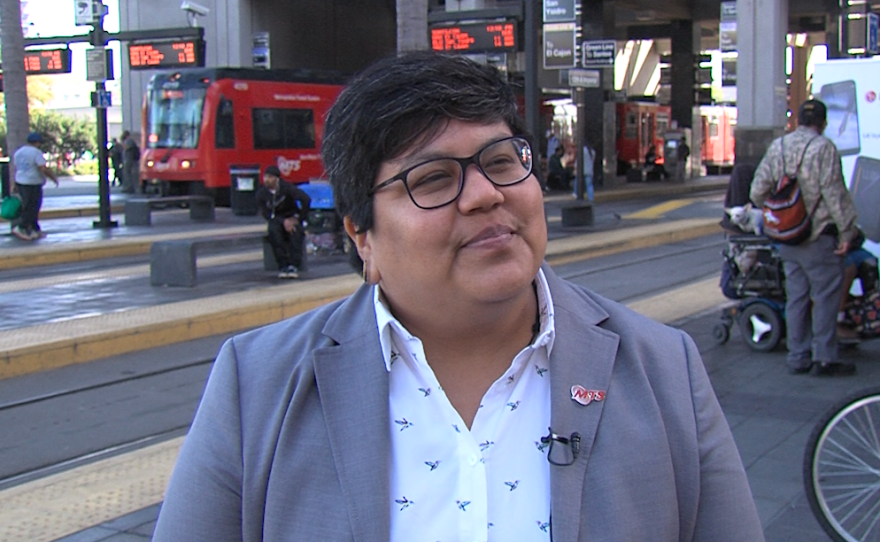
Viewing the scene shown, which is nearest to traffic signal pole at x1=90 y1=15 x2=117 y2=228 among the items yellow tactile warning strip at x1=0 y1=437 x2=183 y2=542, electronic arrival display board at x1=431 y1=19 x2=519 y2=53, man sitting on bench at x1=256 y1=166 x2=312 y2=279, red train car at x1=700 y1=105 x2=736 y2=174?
electronic arrival display board at x1=431 y1=19 x2=519 y2=53

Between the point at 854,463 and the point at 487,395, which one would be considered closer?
the point at 487,395

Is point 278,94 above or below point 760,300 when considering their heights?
above

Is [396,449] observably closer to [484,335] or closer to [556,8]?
[484,335]

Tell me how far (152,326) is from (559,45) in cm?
1092

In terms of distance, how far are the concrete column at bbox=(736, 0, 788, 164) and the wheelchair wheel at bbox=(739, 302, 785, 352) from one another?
18189 millimetres

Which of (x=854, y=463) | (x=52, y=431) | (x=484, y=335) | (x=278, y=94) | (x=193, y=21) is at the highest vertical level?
(x=193, y=21)

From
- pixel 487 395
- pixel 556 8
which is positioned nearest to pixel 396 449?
pixel 487 395

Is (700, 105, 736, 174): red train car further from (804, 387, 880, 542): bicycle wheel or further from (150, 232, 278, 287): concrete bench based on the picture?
(804, 387, 880, 542): bicycle wheel

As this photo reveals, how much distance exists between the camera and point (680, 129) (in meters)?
41.7

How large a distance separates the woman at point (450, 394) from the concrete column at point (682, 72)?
1645 inches

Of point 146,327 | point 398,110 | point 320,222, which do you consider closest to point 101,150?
point 320,222

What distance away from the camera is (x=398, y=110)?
5.57 feet

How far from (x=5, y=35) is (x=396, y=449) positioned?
20377 millimetres

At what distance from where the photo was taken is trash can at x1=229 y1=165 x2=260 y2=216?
2383 centimetres
